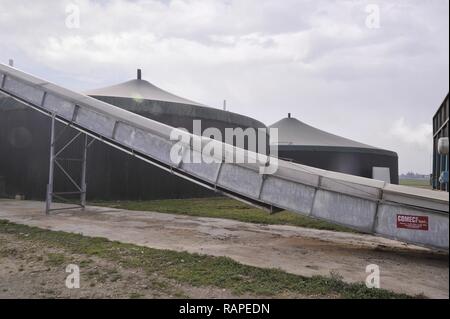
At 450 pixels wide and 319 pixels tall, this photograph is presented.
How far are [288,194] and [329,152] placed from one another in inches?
1178

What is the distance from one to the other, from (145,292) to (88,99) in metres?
11.2

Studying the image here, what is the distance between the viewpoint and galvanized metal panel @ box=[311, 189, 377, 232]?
9.84 meters

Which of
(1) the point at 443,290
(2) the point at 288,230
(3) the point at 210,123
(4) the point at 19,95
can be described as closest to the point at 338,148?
(3) the point at 210,123

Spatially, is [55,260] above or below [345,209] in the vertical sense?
below

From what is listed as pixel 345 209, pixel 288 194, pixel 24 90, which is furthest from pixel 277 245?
pixel 24 90

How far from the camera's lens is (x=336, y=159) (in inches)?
1555

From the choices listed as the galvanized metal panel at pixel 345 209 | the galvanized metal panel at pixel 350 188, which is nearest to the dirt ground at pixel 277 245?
the galvanized metal panel at pixel 345 209

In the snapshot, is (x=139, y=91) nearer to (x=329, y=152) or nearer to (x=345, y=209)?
(x=329, y=152)

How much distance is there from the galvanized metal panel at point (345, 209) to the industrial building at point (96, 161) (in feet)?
50.9

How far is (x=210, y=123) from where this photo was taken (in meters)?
27.8

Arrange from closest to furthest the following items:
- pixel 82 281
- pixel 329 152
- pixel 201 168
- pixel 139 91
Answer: pixel 82 281
pixel 201 168
pixel 139 91
pixel 329 152

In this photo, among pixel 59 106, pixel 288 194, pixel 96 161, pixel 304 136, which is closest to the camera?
pixel 288 194

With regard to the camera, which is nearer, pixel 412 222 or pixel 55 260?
pixel 55 260

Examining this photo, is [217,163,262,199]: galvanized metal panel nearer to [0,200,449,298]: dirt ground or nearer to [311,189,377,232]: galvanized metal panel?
[0,200,449,298]: dirt ground
